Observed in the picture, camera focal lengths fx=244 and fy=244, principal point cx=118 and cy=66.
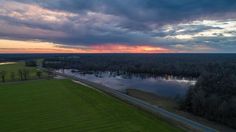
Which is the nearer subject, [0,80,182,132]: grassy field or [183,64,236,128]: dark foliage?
[0,80,182,132]: grassy field

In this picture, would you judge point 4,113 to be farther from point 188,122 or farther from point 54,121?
point 188,122

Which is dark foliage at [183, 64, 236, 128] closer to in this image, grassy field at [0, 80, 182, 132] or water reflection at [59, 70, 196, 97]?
grassy field at [0, 80, 182, 132]

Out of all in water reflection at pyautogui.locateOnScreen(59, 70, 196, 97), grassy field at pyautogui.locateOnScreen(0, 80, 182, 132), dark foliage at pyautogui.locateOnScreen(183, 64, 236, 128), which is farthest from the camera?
water reflection at pyautogui.locateOnScreen(59, 70, 196, 97)

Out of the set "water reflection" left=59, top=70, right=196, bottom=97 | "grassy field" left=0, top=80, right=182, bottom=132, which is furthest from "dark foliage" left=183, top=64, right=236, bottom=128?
"water reflection" left=59, top=70, right=196, bottom=97

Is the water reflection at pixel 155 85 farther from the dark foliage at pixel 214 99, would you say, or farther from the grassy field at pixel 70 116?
the grassy field at pixel 70 116

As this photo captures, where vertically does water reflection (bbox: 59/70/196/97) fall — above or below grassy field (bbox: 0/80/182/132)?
below

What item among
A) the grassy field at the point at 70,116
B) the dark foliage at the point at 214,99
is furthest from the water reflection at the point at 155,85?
the grassy field at the point at 70,116

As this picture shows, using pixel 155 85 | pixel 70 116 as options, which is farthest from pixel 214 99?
pixel 155 85

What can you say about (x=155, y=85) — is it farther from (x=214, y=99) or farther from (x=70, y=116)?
(x=70, y=116)

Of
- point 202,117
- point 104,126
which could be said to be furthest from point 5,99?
point 202,117
